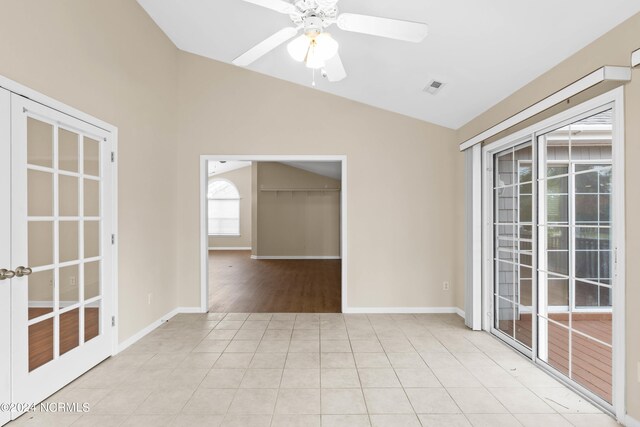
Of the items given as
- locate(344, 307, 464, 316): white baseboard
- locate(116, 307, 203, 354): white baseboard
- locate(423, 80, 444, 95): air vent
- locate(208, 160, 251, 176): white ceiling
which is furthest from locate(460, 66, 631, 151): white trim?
locate(208, 160, 251, 176): white ceiling

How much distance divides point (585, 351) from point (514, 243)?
1100mm

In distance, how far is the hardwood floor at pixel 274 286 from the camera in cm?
491

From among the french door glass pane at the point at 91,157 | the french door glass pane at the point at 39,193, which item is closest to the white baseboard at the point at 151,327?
the french door glass pane at the point at 39,193

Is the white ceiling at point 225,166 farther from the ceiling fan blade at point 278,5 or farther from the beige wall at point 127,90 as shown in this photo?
the ceiling fan blade at point 278,5

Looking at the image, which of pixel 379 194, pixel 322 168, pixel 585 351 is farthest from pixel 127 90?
pixel 322 168

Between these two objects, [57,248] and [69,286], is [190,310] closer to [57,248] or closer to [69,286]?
[69,286]

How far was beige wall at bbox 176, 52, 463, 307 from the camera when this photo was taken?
458 cm

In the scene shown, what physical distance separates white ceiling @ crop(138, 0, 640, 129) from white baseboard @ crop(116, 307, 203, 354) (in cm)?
331

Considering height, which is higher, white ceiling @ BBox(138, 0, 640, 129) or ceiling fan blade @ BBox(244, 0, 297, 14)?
white ceiling @ BBox(138, 0, 640, 129)

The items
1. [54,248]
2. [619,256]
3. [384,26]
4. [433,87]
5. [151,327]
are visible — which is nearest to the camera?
[384,26]

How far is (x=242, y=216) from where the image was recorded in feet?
41.2

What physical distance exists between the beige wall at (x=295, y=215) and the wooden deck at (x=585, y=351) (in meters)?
7.20

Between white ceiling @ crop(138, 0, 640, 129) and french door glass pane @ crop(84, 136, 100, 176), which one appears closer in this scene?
white ceiling @ crop(138, 0, 640, 129)

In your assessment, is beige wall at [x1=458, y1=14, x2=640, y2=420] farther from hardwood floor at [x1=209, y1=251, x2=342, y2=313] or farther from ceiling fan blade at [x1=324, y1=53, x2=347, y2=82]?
hardwood floor at [x1=209, y1=251, x2=342, y2=313]
